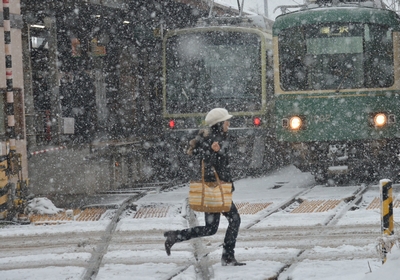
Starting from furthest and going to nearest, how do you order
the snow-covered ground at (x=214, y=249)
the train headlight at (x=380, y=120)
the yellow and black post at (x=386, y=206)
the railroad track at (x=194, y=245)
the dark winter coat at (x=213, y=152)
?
1. the train headlight at (x=380, y=120)
2. the railroad track at (x=194, y=245)
3. the dark winter coat at (x=213, y=152)
4. the snow-covered ground at (x=214, y=249)
5. the yellow and black post at (x=386, y=206)

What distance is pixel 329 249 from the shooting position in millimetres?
8102

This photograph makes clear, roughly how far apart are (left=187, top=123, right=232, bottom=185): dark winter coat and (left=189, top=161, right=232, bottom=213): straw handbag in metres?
0.06

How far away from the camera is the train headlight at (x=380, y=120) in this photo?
14109mm

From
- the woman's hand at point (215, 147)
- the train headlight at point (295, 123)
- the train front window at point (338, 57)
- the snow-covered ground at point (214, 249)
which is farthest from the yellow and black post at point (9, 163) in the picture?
the train front window at point (338, 57)

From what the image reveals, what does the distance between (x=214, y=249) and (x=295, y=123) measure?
636 cm

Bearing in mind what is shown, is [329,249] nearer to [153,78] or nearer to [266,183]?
[266,183]

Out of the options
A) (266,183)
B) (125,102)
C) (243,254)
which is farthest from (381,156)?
(125,102)

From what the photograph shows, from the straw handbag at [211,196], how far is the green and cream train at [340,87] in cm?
727

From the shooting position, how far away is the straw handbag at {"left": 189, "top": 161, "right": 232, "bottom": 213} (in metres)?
7.17

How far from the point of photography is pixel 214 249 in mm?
8422

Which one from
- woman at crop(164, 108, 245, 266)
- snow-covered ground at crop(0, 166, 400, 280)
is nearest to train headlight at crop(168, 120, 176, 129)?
snow-covered ground at crop(0, 166, 400, 280)

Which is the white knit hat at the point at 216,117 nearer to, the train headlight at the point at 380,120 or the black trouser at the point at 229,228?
the black trouser at the point at 229,228

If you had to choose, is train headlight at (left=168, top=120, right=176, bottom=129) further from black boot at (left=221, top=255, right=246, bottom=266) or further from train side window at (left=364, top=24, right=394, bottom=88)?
black boot at (left=221, top=255, right=246, bottom=266)

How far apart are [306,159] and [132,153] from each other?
15.6 ft
